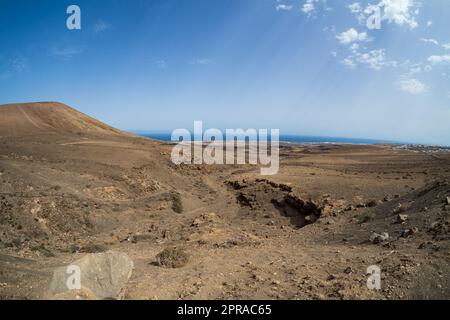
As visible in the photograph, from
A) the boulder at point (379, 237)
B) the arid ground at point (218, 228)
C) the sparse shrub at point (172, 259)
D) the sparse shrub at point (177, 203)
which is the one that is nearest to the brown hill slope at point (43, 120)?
the arid ground at point (218, 228)

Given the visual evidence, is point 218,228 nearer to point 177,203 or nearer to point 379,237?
point 177,203

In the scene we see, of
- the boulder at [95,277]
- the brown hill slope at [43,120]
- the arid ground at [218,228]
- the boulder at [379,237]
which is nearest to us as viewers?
the boulder at [95,277]

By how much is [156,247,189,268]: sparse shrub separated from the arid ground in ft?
0.17

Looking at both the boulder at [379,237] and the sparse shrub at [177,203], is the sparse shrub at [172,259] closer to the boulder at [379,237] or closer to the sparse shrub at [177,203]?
the boulder at [379,237]

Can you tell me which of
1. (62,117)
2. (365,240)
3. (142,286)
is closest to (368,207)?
(365,240)

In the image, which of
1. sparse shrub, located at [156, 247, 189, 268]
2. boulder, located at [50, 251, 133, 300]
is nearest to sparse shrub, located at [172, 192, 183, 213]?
sparse shrub, located at [156, 247, 189, 268]

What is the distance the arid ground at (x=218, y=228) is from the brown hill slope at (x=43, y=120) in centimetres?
1394

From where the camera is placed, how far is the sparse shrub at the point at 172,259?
10711 mm

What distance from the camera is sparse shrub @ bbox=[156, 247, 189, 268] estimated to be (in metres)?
10.7

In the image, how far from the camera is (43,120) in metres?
49.5

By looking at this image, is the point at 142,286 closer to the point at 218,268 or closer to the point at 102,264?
the point at 102,264

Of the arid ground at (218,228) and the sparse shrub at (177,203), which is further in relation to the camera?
the sparse shrub at (177,203)

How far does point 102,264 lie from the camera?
7.20 meters
